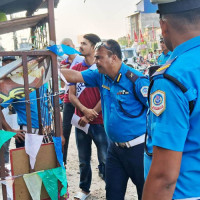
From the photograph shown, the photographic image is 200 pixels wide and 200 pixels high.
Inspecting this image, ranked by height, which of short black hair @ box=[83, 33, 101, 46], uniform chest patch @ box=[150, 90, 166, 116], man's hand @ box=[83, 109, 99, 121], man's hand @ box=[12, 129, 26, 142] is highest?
short black hair @ box=[83, 33, 101, 46]

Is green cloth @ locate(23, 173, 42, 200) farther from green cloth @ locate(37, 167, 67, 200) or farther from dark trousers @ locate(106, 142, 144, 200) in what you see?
dark trousers @ locate(106, 142, 144, 200)

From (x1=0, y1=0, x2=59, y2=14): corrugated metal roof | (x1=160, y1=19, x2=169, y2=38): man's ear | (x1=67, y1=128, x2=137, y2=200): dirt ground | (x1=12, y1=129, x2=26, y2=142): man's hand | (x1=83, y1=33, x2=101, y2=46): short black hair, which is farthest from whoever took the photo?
(x1=83, y1=33, x2=101, y2=46): short black hair

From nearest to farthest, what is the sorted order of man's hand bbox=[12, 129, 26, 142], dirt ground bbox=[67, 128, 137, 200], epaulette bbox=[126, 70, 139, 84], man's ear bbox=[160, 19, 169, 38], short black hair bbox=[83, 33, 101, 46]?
1. man's ear bbox=[160, 19, 169, 38]
2. epaulette bbox=[126, 70, 139, 84]
3. man's hand bbox=[12, 129, 26, 142]
4. dirt ground bbox=[67, 128, 137, 200]
5. short black hair bbox=[83, 33, 101, 46]

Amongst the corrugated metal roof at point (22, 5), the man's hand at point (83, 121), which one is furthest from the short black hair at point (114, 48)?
the man's hand at point (83, 121)

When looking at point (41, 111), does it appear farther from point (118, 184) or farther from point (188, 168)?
point (188, 168)

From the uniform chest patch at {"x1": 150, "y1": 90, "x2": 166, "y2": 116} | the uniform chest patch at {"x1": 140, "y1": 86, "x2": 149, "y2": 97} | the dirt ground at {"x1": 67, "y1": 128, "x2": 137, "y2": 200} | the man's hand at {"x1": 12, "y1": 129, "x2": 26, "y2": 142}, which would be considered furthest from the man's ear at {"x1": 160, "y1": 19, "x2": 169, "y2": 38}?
the dirt ground at {"x1": 67, "y1": 128, "x2": 137, "y2": 200}

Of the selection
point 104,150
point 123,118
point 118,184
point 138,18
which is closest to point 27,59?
point 123,118

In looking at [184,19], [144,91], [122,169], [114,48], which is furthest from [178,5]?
[122,169]

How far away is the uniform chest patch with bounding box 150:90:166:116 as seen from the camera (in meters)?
1.33

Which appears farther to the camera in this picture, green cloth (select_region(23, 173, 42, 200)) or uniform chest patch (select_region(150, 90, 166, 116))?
green cloth (select_region(23, 173, 42, 200))

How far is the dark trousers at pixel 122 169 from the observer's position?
9.27ft

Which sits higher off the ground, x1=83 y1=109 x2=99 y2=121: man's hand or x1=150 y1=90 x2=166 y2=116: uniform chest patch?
x1=150 y1=90 x2=166 y2=116: uniform chest patch

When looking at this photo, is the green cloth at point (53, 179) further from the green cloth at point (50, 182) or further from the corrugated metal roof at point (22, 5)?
the corrugated metal roof at point (22, 5)

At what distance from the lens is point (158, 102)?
1354 mm
